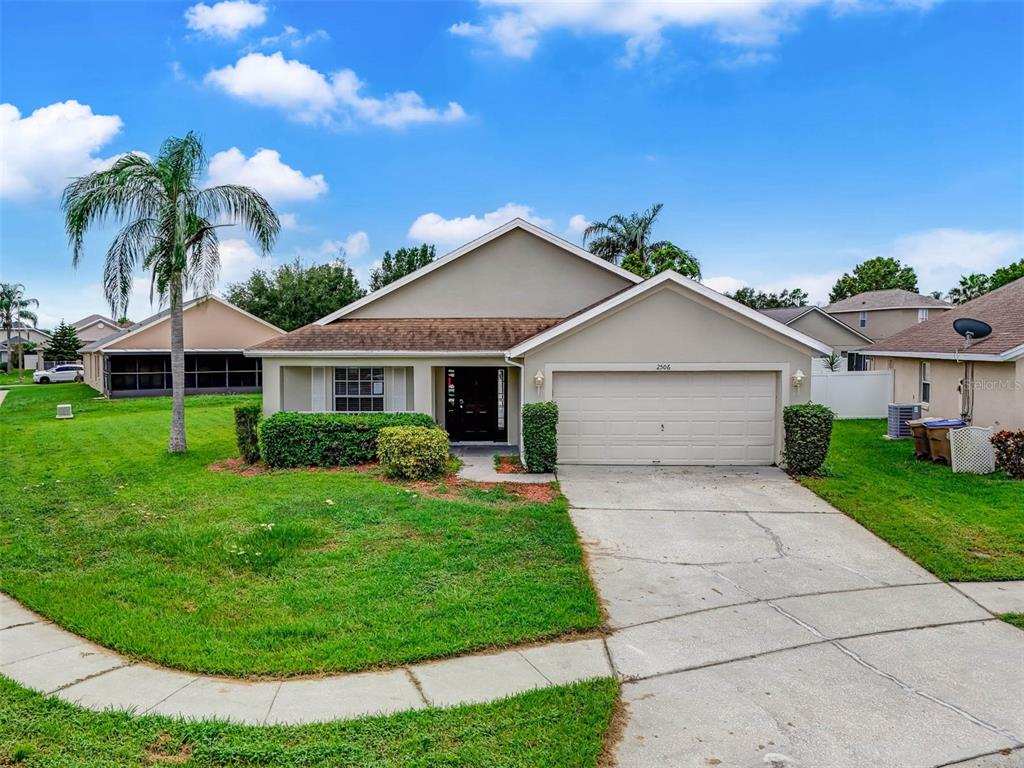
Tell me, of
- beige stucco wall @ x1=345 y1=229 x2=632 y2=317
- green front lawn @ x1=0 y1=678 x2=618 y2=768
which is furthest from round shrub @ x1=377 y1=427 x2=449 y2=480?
green front lawn @ x1=0 y1=678 x2=618 y2=768

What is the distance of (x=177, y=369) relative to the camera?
15.3m

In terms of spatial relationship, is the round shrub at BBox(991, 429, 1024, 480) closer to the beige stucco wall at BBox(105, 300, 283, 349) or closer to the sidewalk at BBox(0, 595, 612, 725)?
the sidewalk at BBox(0, 595, 612, 725)

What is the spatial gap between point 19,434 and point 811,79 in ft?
82.5

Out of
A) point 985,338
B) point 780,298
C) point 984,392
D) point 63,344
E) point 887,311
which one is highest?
point 780,298

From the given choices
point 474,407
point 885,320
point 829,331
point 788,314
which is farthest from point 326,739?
point 885,320

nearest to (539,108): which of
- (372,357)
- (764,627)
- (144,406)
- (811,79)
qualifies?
(811,79)

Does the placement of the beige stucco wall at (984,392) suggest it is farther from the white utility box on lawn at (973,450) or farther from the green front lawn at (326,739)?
the green front lawn at (326,739)

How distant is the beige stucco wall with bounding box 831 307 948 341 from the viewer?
39031 millimetres

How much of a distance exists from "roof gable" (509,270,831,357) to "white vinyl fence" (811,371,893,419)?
9.38 metres

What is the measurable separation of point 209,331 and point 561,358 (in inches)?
988

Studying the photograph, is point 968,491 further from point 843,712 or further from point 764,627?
point 843,712

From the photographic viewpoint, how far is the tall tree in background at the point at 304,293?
40875 mm

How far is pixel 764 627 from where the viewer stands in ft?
19.6

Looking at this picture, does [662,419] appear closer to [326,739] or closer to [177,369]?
[326,739]
